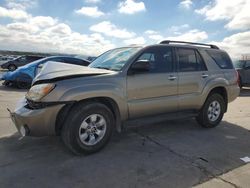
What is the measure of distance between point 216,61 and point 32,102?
4.16 metres

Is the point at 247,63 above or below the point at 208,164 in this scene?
above

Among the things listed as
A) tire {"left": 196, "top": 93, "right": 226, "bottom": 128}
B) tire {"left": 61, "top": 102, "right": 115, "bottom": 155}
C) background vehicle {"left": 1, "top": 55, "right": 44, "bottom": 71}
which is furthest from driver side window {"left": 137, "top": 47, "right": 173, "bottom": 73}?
background vehicle {"left": 1, "top": 55, "right": 44, "bottom": 71}

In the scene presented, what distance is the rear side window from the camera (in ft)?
18.6

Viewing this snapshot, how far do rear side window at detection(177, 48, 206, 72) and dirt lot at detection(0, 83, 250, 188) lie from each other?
1.33m

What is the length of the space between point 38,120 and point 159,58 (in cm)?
252

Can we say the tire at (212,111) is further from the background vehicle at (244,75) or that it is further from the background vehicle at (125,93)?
the background vehicle at (244,75)

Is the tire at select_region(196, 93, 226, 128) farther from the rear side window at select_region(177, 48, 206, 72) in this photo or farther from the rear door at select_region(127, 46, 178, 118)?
the rear door at select_region(127, 46, 178, 118)

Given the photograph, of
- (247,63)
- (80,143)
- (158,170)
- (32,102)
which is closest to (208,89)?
(158,170)

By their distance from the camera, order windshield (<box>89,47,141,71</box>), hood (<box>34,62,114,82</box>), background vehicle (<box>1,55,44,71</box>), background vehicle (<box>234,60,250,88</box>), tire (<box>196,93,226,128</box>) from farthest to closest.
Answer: background vehicle (<box>1,55,44,71</box>) → background vehicle (<box>234,60,250,88</box>) → tire (<box>196,93,226,128</box>) → windshield (<box>89,47,141,71</box>) → hood (<box>34,62,114,82</box>)

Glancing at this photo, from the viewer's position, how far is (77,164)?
13.3 feet

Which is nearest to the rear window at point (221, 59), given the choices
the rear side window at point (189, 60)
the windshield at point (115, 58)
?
the rear side window at point (189, 60)

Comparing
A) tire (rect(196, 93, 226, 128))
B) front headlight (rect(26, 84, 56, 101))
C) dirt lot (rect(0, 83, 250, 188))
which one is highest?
front headlight (rect(26, 84, 56, 101))

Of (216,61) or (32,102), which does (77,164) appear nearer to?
(32,102)

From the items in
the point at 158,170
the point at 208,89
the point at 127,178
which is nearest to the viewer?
the point at 127,178
